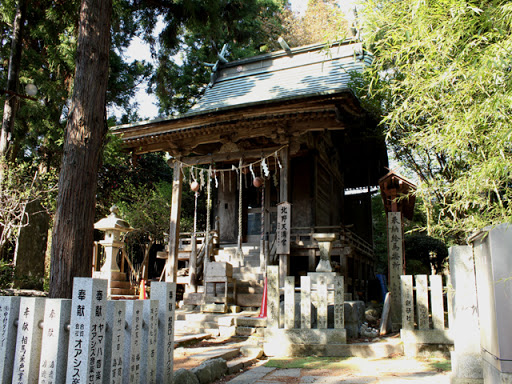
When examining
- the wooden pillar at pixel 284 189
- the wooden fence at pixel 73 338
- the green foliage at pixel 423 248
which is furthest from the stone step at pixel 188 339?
the green foliage at pixel 423 248

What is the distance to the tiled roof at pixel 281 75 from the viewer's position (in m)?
13.0

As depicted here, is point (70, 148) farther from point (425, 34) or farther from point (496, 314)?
point (496, 314)

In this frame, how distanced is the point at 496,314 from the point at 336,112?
621 cm

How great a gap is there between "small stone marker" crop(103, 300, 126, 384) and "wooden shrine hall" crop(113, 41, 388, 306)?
589 cm

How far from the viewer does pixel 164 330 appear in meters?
4.23

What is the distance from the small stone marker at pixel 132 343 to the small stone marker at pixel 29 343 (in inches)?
27.3

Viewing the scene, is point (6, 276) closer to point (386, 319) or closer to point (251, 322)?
point (251, 322)

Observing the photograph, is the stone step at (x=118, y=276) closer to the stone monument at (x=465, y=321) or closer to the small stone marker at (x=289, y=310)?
the small stone marker at (x=289, y=310)

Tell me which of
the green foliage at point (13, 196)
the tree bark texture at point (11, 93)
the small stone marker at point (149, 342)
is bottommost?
the small stone marker at point (149, 342)

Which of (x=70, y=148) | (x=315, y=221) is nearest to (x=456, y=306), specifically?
(x=70, y=148)

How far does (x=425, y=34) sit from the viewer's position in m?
4.39

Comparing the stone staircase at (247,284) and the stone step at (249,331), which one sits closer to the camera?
the stone step at (249,331)

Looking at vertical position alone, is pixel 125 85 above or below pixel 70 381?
above

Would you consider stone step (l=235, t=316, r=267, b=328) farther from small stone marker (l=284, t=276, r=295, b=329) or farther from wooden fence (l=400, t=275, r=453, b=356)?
wooden fence (l=400, t=275, r=453, b=356)
